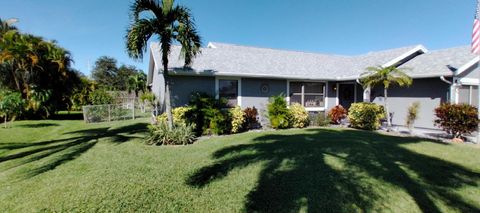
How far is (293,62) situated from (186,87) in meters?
8.00

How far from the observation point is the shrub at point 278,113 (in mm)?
11750

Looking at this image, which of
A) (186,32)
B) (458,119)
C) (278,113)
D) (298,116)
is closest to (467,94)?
(458,119)

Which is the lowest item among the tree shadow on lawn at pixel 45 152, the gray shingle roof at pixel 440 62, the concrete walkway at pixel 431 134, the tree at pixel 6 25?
the tree shadow on lawn at pixel 45 152

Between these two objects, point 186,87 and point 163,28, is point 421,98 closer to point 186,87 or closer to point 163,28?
point 186,87

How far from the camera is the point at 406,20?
15.7 metres

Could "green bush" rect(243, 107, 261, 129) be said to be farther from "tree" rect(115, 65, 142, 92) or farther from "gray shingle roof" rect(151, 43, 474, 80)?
"tree" rect(115, 65, 142, 92)

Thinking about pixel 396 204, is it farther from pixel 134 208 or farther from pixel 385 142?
pixel 385 142

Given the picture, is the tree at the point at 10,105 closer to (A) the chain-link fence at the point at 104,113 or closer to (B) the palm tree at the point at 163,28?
(A) the chain-link fence at the point at 104,113

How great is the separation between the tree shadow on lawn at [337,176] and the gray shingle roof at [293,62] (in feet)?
18.9

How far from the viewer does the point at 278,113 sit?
11.8 meters

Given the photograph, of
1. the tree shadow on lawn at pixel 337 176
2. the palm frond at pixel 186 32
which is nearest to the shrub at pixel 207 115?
the palm frond at pixel 186 32

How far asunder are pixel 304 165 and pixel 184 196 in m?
3.07

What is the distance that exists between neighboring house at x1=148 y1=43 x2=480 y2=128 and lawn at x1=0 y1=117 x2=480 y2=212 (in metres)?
4.05

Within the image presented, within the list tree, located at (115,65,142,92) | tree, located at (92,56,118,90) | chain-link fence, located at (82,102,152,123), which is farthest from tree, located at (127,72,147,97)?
tree, located at (92,56,118,90)
